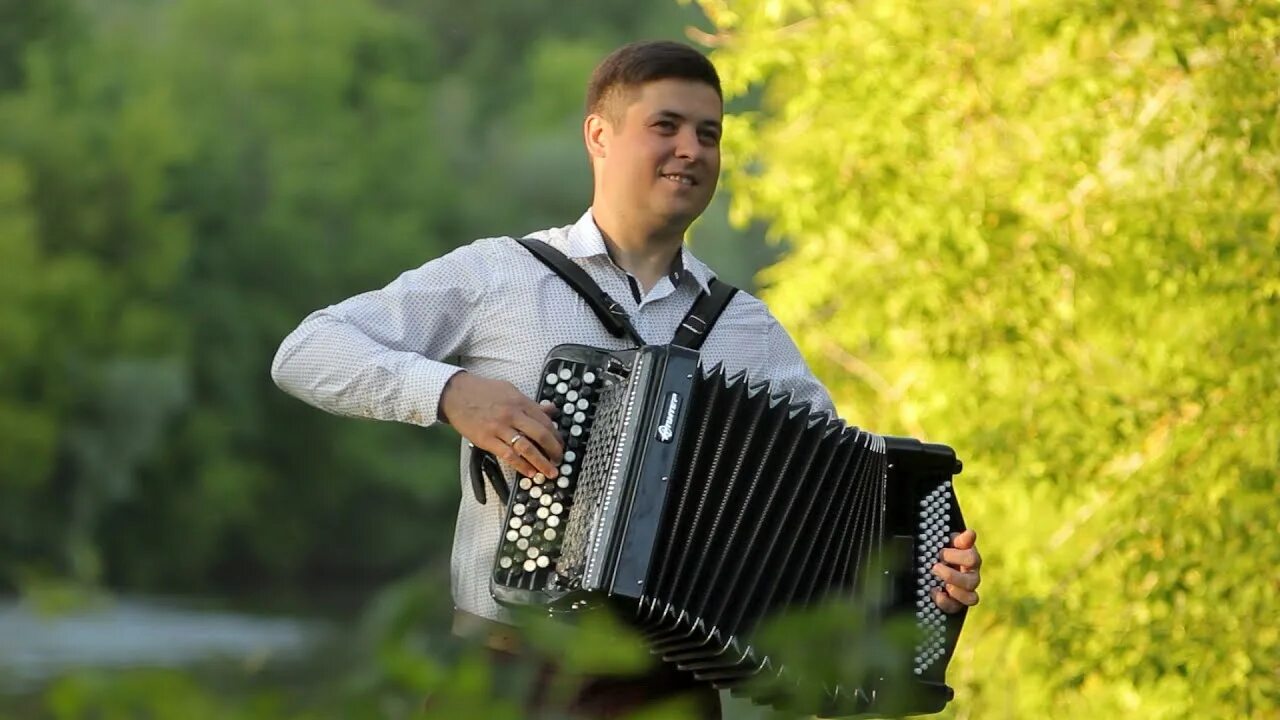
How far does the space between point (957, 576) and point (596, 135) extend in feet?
2.70

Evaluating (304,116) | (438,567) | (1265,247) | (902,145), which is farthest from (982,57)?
(304,116)

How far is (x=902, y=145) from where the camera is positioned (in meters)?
5.62

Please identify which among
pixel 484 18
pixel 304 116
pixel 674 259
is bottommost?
pixel 674 259

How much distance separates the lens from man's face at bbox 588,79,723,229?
9.58 ft

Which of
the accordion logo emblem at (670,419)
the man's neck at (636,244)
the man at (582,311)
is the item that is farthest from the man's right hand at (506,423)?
the man's neck at (636,244)

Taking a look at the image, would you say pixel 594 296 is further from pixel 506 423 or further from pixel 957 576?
pixel 957 576

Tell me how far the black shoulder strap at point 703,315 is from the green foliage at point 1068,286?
233 cm

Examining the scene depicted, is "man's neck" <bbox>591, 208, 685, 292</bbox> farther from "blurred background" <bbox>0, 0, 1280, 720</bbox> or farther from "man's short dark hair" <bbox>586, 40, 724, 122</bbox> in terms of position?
"blurred background" <bbox>0, 0, 1280, 720</bbox>

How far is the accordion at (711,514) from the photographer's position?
260cm

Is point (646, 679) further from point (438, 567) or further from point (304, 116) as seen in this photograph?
point (304, 116)

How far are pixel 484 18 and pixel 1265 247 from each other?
49.5m

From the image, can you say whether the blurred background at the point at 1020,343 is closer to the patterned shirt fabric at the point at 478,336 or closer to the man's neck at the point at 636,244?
the patterned shirt fabric at the point at 478,336

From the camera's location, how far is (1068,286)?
18.4 ft

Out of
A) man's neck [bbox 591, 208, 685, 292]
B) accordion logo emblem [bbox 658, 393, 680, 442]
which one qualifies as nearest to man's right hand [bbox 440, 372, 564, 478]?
accordion logo emblem [bbox 658, 393, 680, 442]
